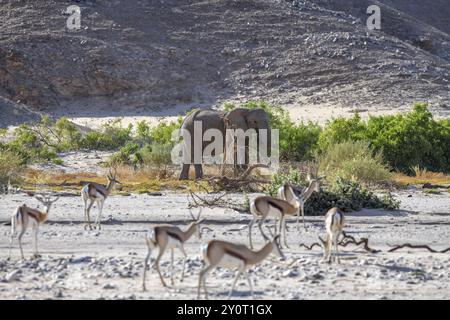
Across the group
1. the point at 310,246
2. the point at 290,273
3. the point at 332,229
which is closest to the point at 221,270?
the point at 290,273

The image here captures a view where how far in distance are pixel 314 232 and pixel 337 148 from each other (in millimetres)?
9929

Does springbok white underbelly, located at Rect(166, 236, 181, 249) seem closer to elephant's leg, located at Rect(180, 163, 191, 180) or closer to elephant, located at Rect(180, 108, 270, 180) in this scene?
elephant's leg, located at Rect(180, 163, 191, 180)

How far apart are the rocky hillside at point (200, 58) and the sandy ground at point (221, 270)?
33.2 meters

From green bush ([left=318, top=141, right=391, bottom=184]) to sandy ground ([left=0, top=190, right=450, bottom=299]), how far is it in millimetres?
4719

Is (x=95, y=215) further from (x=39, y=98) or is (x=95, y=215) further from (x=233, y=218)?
(x=39, y=98)

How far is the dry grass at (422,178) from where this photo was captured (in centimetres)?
2414

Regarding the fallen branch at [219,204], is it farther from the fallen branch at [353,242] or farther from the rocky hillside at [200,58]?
the rocky hillside at [200,58]

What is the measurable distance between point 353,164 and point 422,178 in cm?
425

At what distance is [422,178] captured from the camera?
26.0 meters

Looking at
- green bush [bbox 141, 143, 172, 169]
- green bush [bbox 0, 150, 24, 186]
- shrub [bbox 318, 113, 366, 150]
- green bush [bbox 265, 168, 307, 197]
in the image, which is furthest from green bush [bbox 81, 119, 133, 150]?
green bush [bbox 265, 168, 307, 197]

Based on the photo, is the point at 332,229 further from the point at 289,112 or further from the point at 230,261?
the point at 289,112

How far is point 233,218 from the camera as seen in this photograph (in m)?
16.7

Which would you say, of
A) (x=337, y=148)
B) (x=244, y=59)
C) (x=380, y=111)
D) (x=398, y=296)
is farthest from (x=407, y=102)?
(x=398, y=296)

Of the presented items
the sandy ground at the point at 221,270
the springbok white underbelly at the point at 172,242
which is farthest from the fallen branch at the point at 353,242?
the springbok white underbelly at the point at 172,242
